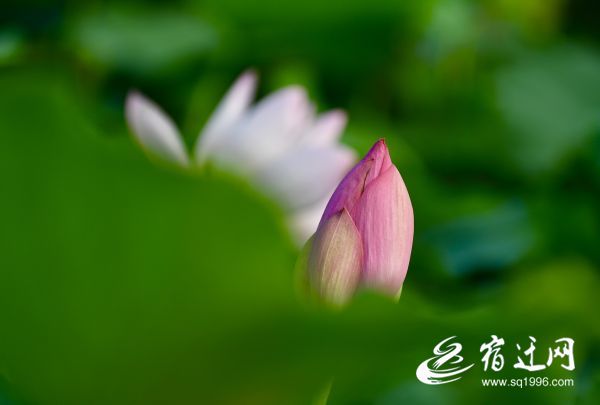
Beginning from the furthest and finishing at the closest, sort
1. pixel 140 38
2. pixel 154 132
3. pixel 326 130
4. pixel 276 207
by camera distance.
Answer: pixel 140 38, pixel 326 130, pixel 154 132, pixel 276 207

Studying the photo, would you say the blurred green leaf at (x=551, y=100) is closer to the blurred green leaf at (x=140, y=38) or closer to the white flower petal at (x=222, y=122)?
the blurred green leaf at (x=140, y=38)

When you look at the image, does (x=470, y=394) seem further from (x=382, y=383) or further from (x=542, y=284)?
(x=542, y=284)

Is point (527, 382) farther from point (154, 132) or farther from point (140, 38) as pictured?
point (140, 38)

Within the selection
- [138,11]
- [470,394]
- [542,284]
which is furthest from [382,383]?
[138,11]

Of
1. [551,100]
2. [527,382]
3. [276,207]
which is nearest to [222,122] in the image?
[527,382]

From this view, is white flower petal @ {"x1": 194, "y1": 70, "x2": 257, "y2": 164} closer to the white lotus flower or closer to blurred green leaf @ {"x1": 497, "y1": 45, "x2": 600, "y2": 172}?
the white lotus flower

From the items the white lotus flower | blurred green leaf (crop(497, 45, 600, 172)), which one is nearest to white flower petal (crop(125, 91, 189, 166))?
the white lotus flower

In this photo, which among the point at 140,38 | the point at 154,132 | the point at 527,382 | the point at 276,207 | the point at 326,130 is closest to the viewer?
the point at 276,207
